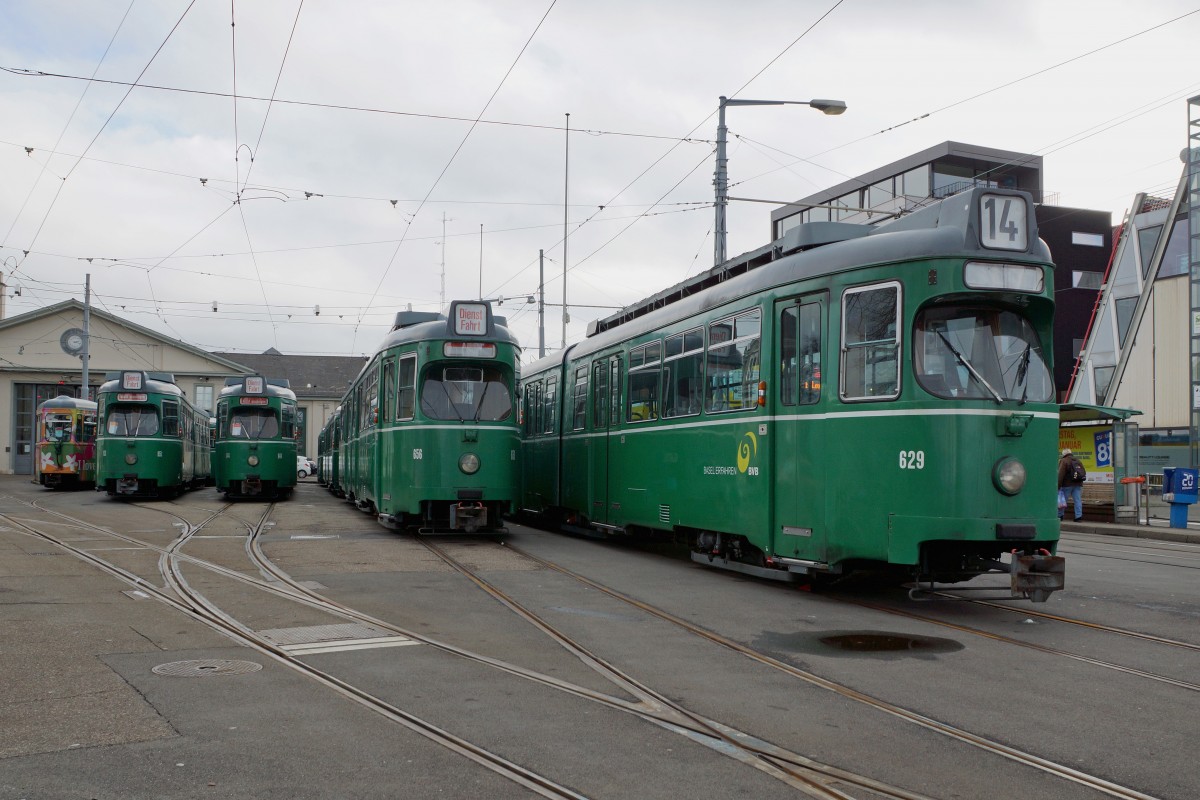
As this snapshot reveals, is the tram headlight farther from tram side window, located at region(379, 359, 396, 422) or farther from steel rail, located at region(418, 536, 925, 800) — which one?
tram side window, located at region(379, 359, 396, 422)

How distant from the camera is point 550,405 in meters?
19.6

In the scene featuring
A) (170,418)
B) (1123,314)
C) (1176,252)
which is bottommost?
(170,418)

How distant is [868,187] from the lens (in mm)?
46188

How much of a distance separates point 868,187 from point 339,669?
141 feet

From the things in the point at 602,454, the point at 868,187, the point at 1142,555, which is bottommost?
the point at 1142,555

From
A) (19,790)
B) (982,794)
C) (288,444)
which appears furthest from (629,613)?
(288,444)

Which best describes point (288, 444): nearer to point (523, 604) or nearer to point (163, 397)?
point (163, 397)

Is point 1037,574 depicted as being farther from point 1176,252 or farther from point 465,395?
point 1176,252

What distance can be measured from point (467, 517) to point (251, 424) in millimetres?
15184

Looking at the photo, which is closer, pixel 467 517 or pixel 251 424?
pixel 467 517

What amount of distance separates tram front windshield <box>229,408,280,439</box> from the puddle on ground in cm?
2337

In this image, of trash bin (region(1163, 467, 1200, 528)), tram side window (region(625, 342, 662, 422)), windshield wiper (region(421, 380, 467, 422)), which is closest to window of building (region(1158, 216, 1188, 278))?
trash bin (region(1163, 467, 1200, 528))

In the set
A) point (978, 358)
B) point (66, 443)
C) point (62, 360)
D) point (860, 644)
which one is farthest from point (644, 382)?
point (62, 360)

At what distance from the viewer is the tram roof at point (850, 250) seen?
9.33m
